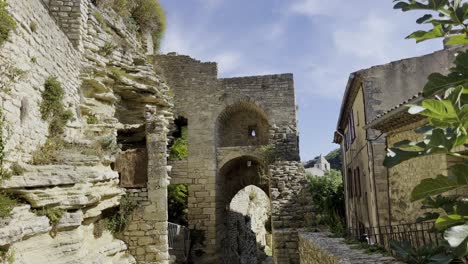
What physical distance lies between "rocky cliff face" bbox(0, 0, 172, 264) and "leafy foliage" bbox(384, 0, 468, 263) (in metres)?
4.55

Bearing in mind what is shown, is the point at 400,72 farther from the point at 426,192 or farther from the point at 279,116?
the point at 426,192

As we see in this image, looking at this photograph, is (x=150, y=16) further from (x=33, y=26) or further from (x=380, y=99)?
(x=380, y=99)

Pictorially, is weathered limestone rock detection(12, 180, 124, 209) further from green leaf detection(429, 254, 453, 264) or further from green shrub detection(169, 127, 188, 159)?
green shrub detection(169, 127, 188, 159)

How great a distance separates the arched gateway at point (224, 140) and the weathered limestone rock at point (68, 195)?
8301mm

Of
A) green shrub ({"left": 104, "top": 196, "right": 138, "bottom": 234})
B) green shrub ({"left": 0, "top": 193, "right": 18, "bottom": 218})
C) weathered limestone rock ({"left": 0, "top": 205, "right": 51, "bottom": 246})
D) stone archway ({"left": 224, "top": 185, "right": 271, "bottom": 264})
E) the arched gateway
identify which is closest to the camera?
weathered limestone rock ({"left": 0, "top": 205, "right": 51, "bottom": 246})

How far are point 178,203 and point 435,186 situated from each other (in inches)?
637

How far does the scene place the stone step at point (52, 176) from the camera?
17.9ft

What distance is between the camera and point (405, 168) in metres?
8.56

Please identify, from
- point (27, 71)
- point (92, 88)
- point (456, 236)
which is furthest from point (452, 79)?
point (92, 88)

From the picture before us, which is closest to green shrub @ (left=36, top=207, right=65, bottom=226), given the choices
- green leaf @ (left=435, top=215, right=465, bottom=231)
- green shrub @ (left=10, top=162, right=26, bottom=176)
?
green shrub @ (left=10, top=162, right=26, bottom=176)

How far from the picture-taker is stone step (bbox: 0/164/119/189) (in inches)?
215

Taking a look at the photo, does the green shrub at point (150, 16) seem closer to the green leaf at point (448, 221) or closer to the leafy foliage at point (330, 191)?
the leafy foliage at point (330, 191)

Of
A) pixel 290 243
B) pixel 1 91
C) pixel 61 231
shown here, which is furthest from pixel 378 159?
pixel 1 91

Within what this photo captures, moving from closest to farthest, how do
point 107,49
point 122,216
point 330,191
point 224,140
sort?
point 122,216, point 107,49, point 224,140, point 330,191
